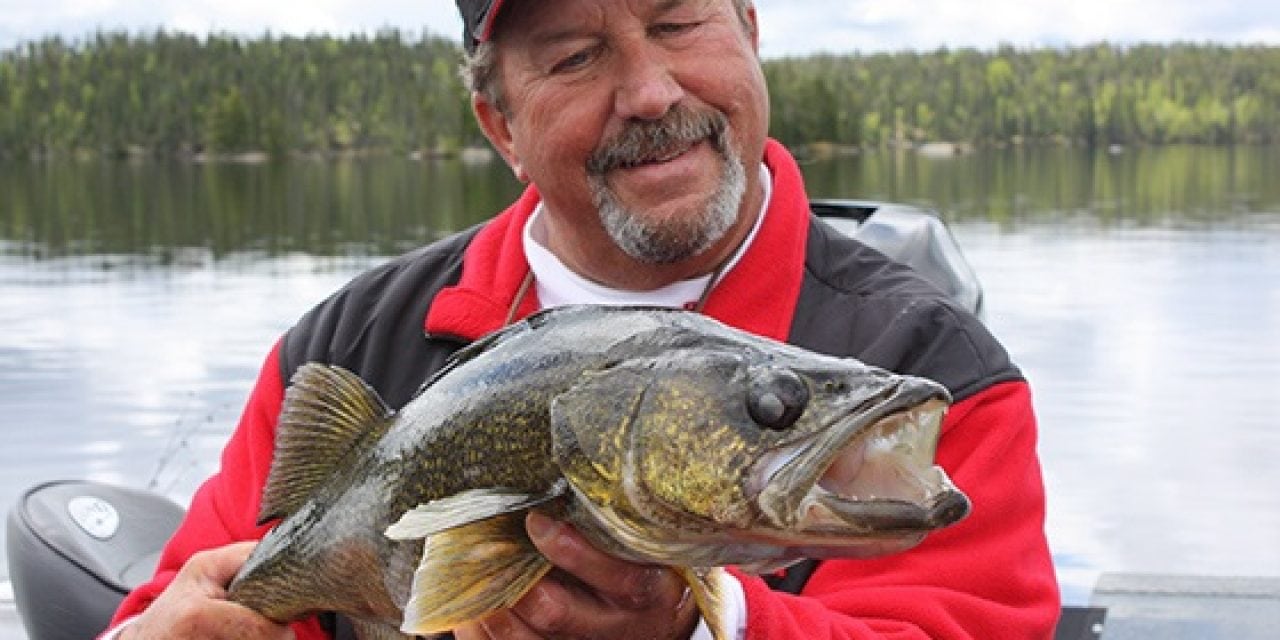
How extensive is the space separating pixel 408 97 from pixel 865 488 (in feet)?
427

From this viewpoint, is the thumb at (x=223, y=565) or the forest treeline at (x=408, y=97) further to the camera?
the forest treeline at (x=408, y=97)

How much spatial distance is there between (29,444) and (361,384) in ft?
46.7

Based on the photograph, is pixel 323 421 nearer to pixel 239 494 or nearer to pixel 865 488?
pixel 239 494

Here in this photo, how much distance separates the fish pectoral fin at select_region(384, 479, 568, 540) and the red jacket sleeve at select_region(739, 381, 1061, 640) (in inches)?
35.2

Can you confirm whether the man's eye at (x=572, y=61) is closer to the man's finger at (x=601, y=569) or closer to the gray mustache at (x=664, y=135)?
the gray mustache at (x=664, y=135)

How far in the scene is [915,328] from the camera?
142 inches

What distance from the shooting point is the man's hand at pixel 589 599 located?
8.17 ft

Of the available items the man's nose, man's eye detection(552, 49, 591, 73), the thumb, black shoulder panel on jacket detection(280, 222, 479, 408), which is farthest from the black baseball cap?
the thumb

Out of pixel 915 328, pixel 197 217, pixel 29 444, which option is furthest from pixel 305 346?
pixel 197 217

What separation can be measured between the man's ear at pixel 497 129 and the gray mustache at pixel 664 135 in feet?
1.50

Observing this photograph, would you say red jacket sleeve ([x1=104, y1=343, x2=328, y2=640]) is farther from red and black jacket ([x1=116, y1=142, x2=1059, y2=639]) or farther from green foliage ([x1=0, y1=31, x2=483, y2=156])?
green foliage ([x1=0, y1=31, x2=483, y2=156])

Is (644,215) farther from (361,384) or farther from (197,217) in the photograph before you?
(197,217)

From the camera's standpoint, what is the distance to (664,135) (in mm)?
3678

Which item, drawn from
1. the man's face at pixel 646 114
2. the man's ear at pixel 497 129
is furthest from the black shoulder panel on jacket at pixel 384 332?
the man's face at pixel 646 114
